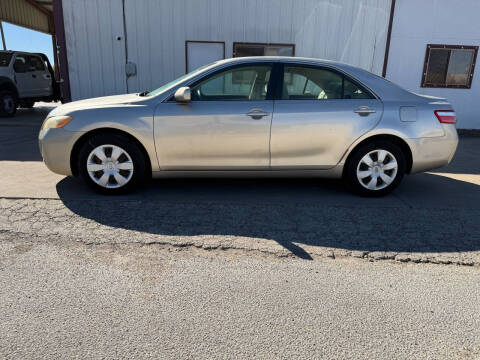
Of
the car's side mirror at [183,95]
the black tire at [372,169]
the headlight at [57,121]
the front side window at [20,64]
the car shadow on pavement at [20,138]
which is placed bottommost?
the car shadow on pavement at [20,138]

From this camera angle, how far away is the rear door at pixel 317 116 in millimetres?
4109

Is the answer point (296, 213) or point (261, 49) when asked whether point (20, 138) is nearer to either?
point (261, 49)

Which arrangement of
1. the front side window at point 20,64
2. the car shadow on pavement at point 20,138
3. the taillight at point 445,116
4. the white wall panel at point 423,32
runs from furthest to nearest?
1. the front side window at point 20,64
2. the white wall panel at point 423,32
3. the car shadow on pavement at point 20,138
4. the taillight at point 445,116

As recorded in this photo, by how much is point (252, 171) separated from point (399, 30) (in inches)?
309

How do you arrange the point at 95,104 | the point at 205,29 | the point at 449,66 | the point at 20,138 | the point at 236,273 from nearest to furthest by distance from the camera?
the point at 236,273, the point at 95,104, the point at 20,138, the point at 205,29, the point at 449,66

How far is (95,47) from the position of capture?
9.62 m

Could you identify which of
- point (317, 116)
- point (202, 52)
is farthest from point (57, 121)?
point (202, 52)

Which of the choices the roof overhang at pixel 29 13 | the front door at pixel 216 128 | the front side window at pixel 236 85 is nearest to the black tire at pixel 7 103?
the roof overhang at pixel 29 13

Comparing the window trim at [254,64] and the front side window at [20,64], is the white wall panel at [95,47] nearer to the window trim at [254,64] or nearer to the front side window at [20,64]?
the front side window at [20,64]

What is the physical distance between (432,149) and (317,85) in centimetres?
157

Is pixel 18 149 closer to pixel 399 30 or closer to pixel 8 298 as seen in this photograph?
pixel 8 298

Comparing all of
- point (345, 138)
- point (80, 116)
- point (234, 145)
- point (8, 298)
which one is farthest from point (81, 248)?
point (345, 138)

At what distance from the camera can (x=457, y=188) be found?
4922 millimetres

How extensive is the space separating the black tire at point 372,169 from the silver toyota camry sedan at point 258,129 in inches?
0.5
